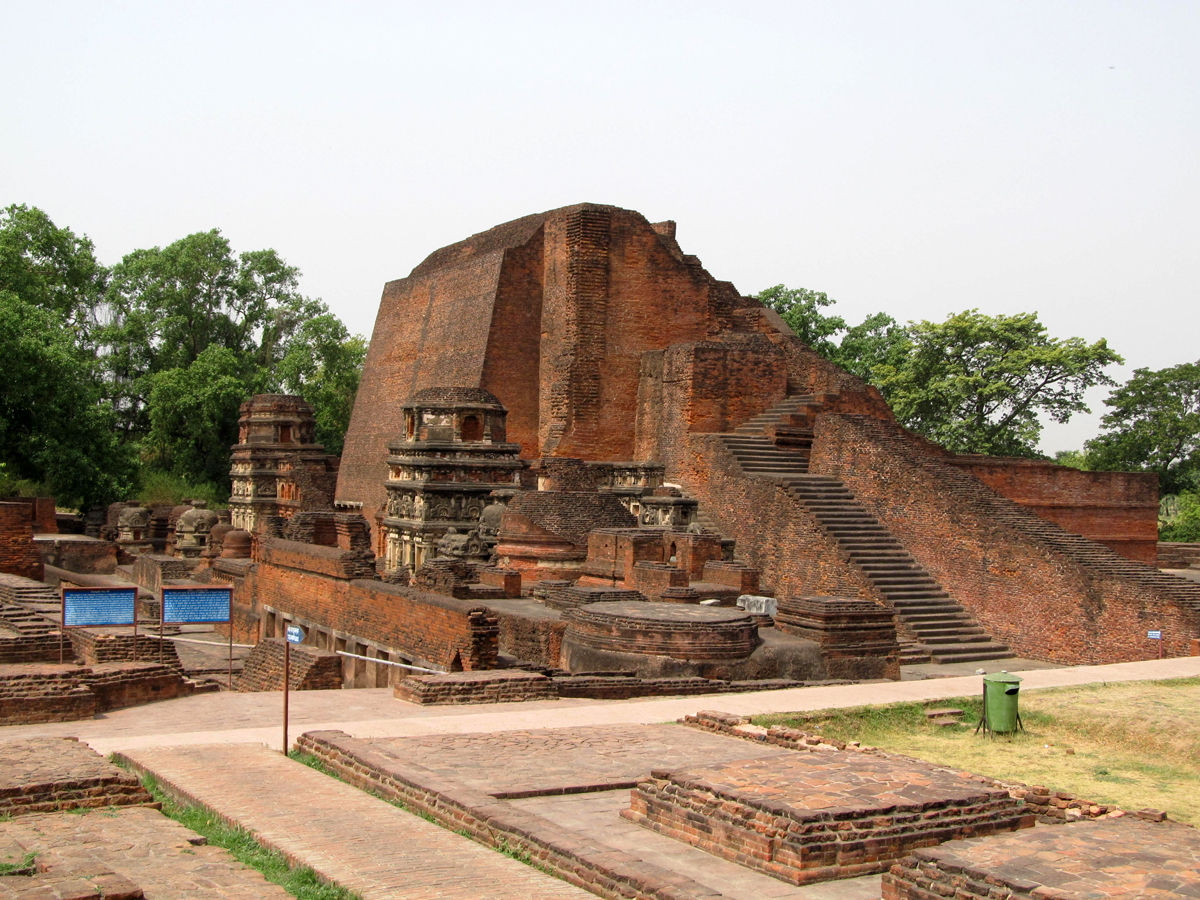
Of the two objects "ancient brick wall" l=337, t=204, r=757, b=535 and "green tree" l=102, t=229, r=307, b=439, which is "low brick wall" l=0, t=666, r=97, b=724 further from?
"green tree" l=102, t=229, r=307, b=439

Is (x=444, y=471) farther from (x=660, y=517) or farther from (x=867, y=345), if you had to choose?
(x=867, y=345)

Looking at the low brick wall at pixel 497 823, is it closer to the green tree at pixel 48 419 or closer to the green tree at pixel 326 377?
the green tree at pixel 48 419

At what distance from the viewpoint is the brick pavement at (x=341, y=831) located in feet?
18.0

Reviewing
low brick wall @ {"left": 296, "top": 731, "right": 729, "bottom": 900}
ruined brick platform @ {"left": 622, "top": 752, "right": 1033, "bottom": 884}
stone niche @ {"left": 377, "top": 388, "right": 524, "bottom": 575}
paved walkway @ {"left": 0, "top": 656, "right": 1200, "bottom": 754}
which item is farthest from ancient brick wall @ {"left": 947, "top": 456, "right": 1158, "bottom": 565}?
low brick wall @ {"left": 296, "top": 731, "right": 729, "bottom": 900}

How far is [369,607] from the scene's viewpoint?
53.7 feet

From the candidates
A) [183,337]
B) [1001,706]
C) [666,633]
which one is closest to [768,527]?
[666,633]

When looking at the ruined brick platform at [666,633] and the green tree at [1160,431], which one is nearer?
the ruined brick platform at [666,633]

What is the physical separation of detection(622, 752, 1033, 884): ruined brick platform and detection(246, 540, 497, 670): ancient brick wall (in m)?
6.34

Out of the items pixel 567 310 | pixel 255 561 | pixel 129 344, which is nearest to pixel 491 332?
pixel 567 310

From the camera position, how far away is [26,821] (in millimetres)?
6312

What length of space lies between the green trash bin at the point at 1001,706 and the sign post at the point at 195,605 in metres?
7.10

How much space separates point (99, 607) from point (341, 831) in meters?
6.68

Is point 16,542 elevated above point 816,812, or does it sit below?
above

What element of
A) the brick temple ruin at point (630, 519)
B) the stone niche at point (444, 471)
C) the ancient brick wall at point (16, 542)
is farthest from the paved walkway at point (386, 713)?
the stone niche at point (444, 471)
